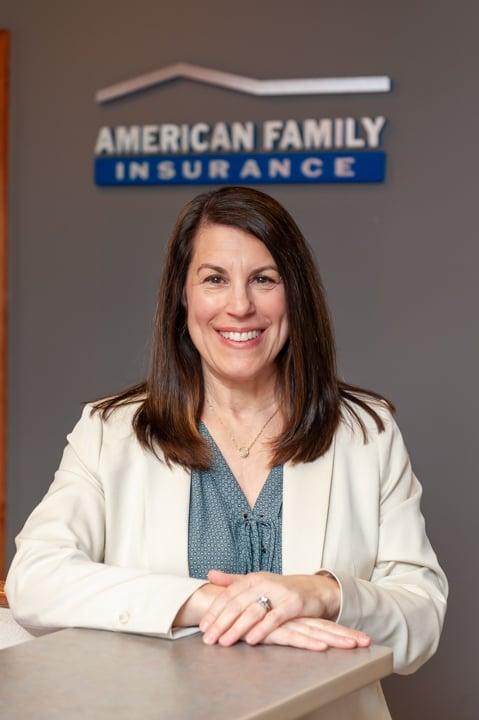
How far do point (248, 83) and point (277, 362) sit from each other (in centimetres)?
224

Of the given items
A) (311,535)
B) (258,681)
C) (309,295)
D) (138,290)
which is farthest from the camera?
(138,290)

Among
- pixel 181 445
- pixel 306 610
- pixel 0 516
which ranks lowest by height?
pixel 0 516

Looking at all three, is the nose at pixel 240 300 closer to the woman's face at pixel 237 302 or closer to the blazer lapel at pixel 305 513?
the woman's face at pixel 237 302

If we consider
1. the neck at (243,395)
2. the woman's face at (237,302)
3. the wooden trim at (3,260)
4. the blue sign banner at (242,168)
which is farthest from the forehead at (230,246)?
the wooden trim at (3,260)

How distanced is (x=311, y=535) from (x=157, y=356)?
0.52 m

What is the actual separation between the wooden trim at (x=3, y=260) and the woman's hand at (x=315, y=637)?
3342 mm

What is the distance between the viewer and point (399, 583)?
2.03 meters

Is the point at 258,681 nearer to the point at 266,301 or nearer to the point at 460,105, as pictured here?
the point at 266,301

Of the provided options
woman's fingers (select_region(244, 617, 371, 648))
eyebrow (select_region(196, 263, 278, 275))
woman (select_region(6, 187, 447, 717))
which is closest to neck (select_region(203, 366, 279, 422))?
woman (select_region(6, 187, 447, 717))

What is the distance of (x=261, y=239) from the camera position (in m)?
2.19

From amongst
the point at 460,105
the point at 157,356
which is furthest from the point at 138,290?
the point at 157,356

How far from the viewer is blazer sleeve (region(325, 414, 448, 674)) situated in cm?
184

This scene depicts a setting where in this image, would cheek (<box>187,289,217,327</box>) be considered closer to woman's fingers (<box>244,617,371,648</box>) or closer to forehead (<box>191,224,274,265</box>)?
forehead (<box>191,224,274,265</box>)

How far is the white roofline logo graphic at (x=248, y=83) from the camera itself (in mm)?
4172
